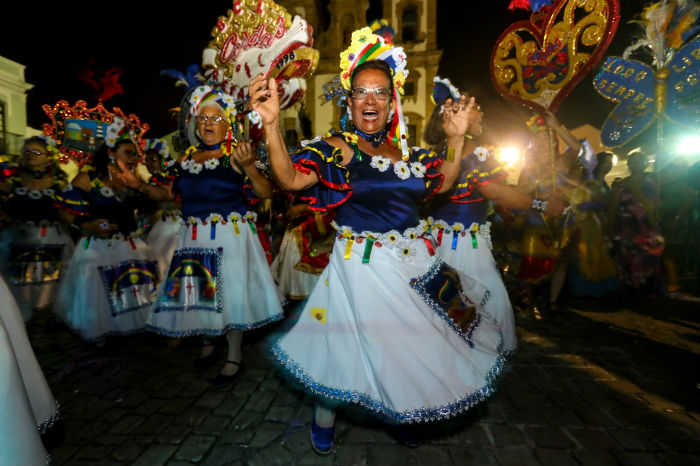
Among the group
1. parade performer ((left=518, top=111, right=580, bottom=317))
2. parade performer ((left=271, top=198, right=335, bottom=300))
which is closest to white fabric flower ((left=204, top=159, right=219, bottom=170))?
parade performer ((left=271, top=198, right=335, bottom=300))

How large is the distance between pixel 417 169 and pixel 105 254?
13.4 ft

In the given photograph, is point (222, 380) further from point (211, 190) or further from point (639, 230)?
point (639, 230)

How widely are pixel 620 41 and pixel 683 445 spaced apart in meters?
5.28

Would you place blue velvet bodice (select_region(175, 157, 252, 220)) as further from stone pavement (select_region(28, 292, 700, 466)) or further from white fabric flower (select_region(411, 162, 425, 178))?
white fabric flower (select_region(411, 162, 425, 178))

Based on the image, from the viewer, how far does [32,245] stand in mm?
5676

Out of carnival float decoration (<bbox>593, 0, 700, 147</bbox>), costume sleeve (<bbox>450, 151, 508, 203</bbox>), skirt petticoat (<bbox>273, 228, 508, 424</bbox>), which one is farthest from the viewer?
carnival float decoration (<bbox>593, 0, 700, 147</bbox>)

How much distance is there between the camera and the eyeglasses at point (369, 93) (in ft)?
7.52

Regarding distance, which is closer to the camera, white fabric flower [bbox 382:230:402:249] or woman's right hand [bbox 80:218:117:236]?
white fabric flower [bbox 382:230:402:249]

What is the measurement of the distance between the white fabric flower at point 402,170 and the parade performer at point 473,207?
111 centimetres

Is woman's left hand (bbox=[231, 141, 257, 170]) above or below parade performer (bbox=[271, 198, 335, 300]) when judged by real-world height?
above

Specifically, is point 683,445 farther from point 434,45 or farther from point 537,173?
point 434,45

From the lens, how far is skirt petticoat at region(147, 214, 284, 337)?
3.38 metres

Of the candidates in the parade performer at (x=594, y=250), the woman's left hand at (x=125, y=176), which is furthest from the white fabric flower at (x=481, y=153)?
the parade performer at (x=594, y=250)

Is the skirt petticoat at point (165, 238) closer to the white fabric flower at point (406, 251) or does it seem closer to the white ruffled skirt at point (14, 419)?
the white fabric flower at point (406, 251)
